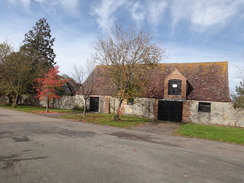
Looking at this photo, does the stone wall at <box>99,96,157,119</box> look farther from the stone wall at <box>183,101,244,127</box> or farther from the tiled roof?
the stone wall at <box>183,101,244,127</box>

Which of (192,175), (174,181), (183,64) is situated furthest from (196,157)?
(183,64)

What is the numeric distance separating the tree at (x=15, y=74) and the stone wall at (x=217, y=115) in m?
23.2

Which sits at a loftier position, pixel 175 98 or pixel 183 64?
pixel 183 64

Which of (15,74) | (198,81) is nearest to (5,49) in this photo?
(15,74)

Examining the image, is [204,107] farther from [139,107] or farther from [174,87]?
[139,107]

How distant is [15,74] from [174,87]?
76.1ft

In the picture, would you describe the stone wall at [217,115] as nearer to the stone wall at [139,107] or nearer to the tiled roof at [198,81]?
the tiled roof at [198,81]

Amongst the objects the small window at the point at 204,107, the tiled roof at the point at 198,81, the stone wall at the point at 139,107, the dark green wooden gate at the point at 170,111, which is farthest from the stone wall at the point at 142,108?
the small window at the point at 204,107

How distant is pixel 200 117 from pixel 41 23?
43.1 m

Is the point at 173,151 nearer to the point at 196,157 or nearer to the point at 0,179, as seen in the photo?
the point at 196,157

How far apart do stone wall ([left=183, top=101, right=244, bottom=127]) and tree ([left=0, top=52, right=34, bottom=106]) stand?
2322cm

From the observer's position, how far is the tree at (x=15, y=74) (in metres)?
24.2

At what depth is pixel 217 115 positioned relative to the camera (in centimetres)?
1781

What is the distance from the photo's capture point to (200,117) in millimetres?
18391
